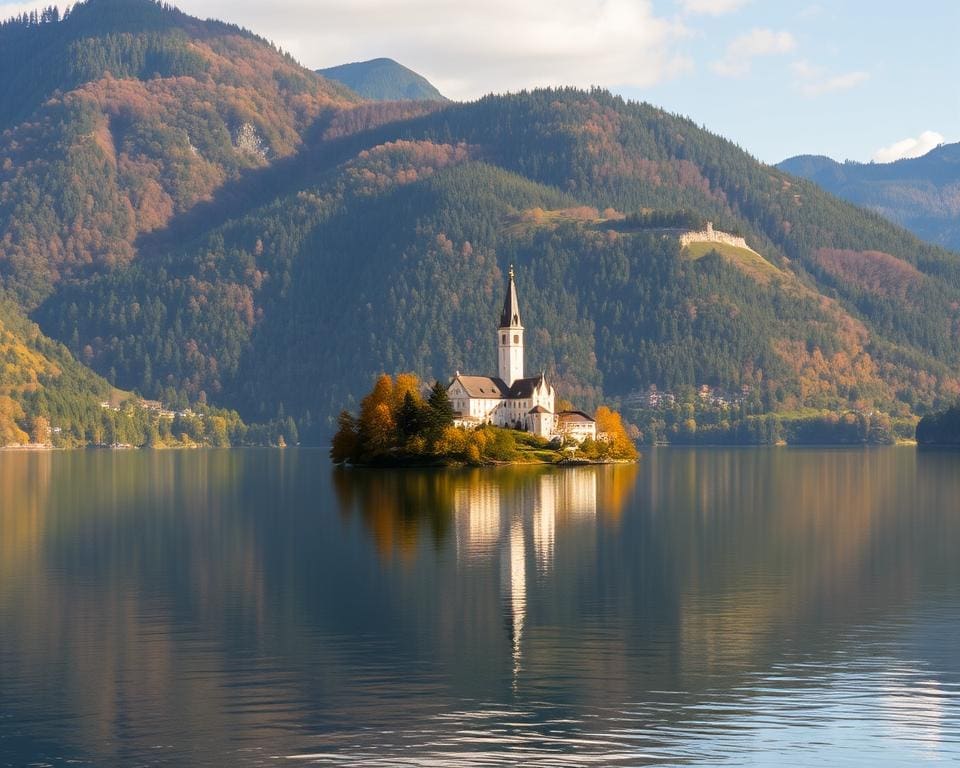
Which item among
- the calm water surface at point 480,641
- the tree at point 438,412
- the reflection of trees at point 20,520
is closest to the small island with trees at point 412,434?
the tree at point 438,412

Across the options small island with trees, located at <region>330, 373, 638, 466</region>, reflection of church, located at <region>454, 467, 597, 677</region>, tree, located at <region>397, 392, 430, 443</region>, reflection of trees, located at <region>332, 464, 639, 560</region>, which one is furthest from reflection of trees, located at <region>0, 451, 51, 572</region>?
tree, located at <region>397, 392, 430, 443</region>

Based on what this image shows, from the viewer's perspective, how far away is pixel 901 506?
413 ft

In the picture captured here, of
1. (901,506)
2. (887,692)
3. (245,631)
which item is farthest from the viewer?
(901,506)

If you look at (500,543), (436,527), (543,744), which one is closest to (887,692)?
(543,744)

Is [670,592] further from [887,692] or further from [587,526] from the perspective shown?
[587,526]

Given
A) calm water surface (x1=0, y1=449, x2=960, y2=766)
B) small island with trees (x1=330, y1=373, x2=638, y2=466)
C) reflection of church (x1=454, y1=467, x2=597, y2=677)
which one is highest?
small island with trees (x1=330, y1=373, x2=638, y2=466)

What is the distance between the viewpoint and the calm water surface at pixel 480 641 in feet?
147

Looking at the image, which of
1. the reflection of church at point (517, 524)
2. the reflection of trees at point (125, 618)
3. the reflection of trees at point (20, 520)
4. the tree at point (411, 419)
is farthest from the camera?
the tree at point (411, 419)

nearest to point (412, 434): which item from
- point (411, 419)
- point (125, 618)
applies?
point (411, 419)

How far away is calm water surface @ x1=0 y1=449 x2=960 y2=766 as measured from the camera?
147 ft

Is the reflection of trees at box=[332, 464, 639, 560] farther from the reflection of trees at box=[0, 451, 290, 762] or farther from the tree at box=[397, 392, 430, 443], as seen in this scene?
the reflection of trees at box=[0, 451, 290, 762]

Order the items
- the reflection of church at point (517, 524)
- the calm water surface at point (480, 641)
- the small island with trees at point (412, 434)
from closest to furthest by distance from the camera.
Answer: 1. the calm water surface at point (480, 641)
2. the reflection of church at point (517, 524)
3. the small island with trees at point (412, 434)

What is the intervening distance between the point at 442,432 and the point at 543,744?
148444mm

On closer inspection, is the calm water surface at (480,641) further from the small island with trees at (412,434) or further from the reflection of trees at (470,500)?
the small island with trees at (412,434)
